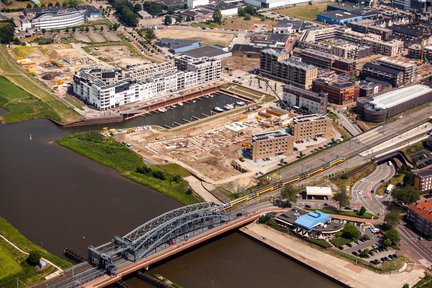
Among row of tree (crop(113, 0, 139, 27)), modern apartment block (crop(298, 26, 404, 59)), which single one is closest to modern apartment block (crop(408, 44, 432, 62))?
modern apartment block (crop(298, 26, 404, 59))

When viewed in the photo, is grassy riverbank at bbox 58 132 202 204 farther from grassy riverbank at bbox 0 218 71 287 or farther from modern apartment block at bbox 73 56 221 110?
grassy riverbank at bbox 0 218 71 287

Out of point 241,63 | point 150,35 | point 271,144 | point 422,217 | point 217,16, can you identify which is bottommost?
point 422,217

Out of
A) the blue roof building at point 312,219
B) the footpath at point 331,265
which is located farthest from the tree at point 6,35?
the blue roof building at point 312,219

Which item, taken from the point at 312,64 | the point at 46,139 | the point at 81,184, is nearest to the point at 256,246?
the point at 81,184

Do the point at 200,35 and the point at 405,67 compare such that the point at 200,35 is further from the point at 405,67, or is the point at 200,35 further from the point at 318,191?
the point at 318,191

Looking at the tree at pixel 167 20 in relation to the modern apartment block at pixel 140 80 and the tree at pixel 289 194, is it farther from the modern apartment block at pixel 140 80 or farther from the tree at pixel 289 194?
the tree at pixel 289 194

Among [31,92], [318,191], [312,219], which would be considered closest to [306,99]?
[318,191]
